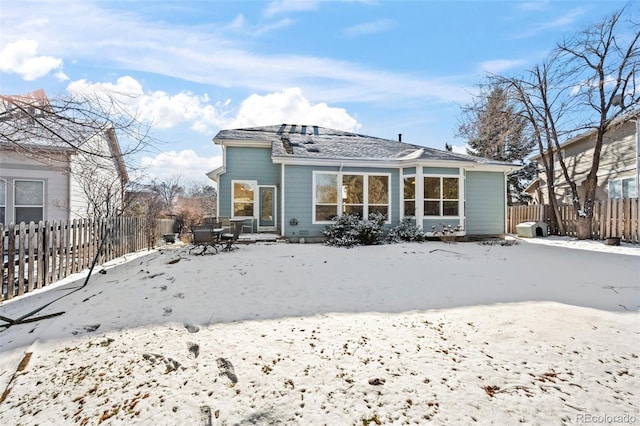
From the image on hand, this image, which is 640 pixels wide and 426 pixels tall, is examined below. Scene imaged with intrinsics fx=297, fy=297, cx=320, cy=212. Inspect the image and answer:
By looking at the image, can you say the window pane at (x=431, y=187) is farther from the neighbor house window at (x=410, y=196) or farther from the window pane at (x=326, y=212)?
the window pane at (x=326, y=212)

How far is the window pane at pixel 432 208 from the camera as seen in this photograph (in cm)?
1186

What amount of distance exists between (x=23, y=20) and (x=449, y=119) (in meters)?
26.1

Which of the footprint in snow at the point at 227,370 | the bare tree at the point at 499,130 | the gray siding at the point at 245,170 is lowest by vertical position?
the footprint in snow at the point at 227,370

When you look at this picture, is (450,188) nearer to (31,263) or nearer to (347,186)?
(347,186)

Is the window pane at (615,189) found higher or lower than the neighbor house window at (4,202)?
higher

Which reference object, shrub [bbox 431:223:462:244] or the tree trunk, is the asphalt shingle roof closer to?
shrub [bbox 431:223:462:244]

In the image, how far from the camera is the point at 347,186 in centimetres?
1198

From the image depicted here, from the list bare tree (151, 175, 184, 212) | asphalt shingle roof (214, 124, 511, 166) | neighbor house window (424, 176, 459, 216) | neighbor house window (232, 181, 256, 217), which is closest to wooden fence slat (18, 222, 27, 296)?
asphalt shingle roof (214, 124, 511, 166)

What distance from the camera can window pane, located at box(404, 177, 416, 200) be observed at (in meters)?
12.0

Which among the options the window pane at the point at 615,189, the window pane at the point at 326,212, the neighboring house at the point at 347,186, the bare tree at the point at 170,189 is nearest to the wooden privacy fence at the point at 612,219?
the window pane at the point at 615,189

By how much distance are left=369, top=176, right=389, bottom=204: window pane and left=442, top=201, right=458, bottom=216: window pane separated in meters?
2.31

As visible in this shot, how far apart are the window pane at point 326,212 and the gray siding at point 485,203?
19.1ft

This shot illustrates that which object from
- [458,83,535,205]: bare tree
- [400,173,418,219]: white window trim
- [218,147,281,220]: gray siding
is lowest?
[400,173,418,219]: white window trim

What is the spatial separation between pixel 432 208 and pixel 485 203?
2.94 m
